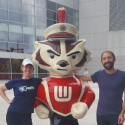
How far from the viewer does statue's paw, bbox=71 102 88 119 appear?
2.64 m

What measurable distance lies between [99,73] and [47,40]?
872 mm

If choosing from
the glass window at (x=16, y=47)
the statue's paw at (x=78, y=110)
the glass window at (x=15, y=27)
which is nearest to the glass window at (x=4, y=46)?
the glass window at (x=16, y=47)

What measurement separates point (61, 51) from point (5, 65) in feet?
42.3

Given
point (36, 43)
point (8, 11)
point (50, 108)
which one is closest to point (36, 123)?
point (50, 108)

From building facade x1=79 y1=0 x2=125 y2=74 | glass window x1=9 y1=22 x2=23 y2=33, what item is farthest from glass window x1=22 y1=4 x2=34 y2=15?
building facade x1=79 y1=0 x2=125 y2=74

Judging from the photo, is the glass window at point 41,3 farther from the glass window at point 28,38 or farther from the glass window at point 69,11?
the glass window at point 28,38

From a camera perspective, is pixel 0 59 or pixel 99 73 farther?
pixel 0 59

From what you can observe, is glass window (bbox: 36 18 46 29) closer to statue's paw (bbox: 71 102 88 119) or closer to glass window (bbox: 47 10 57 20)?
glass window (bbox: 47 10 57 20)

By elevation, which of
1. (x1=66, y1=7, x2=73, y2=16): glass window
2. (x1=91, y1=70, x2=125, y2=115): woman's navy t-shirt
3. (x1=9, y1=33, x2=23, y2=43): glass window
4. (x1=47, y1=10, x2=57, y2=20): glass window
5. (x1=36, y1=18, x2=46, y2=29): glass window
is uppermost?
(x1=66, y1=7, x2=73, y2=16): glass window

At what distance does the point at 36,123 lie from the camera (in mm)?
4734

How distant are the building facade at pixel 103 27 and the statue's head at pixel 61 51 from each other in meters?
16.4

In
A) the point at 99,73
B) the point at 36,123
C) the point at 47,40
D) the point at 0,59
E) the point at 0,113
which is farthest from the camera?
the point at 0,59

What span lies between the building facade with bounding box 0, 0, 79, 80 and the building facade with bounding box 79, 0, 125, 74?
425 cm

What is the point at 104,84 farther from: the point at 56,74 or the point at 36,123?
the point at 36,123
